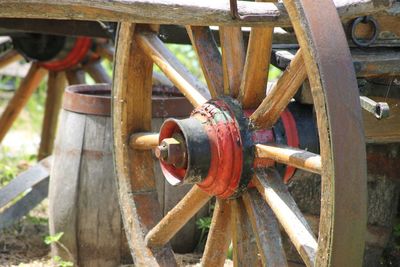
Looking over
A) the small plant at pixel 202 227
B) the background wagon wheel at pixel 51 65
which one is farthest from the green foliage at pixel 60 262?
the background wagon wheel at pixel 51 65

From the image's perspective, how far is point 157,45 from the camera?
2900 mm

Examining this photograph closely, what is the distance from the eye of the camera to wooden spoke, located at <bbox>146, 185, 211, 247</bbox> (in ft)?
8.81

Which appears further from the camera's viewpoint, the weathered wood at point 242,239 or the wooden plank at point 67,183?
the wooden plank at point 67,183

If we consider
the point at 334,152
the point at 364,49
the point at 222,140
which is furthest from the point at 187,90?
the point at 334,152

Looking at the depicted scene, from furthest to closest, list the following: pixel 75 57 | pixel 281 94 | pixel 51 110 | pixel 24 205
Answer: pixel 51 110, pixel 75 57, pixel 24 205, pixel 281 94

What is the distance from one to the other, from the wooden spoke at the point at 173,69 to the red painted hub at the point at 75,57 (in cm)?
166

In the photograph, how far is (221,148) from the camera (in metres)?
2.38

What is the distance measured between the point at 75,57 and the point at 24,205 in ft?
3.68

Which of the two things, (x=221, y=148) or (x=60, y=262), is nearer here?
(x=221, y=148)

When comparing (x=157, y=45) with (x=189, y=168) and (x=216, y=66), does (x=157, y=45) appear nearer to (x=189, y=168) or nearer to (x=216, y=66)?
(x=216, y=66)

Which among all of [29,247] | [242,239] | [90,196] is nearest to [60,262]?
[90,196]

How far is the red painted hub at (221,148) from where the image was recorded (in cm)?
237

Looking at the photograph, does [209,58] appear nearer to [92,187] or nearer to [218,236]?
[218,236]

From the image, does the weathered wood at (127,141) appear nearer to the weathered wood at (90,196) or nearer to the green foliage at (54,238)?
the weathered wood at (90,196)
